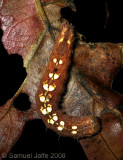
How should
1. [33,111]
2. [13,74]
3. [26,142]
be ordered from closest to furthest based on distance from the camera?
1. [33,111]
2. [13,74]
3. [26,142]

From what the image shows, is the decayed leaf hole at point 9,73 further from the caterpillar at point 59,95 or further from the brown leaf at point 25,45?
the caterpillar at point 59,95

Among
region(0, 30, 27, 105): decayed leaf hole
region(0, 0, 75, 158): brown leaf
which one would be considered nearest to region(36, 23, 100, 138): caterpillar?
region(0, 0, 75, 158): brown leaf

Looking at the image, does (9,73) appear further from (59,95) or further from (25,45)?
(59,95)

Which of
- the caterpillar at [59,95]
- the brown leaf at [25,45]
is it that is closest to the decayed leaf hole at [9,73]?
the brown leaf at [25,45]

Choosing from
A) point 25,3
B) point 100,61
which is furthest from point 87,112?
point 25,3

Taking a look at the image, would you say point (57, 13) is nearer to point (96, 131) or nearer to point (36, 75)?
point (36, 75)

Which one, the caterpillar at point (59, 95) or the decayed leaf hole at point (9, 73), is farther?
the decayed leaf hole at point (9, 73)
